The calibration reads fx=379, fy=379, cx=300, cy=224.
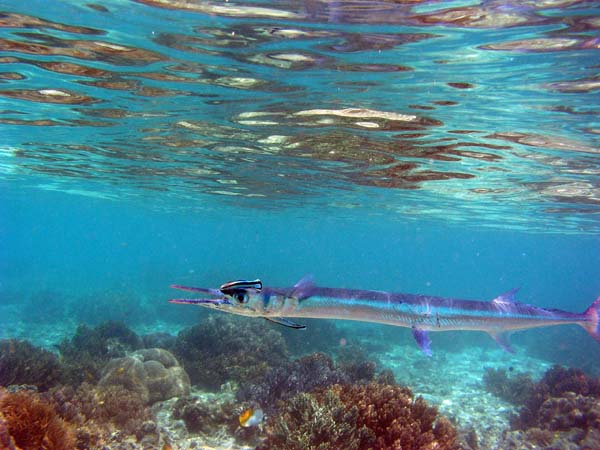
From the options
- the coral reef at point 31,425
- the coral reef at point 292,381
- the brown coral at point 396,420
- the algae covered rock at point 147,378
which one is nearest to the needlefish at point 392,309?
the brown coral at point 396,420

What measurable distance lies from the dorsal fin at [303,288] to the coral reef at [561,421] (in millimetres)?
8414

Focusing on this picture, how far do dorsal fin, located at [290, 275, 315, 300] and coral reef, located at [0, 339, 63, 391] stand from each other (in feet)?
28.4

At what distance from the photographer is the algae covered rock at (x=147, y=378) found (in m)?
10.0

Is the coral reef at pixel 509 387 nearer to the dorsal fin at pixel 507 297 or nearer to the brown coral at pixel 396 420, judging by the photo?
the brown coral at pixel 396 420

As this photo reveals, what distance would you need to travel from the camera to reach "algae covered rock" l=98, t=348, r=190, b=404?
10047 millimetres

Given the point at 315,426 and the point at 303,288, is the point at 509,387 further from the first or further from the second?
the point at 303,288

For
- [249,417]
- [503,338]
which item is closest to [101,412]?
[249,417]

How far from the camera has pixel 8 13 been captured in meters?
7.24

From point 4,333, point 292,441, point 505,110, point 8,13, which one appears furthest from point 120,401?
point 4,333

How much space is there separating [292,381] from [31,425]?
6.09m

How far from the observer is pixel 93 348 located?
53.2 ft

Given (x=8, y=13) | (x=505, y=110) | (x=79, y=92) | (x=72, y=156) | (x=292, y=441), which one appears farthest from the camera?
(x=72, y=156)

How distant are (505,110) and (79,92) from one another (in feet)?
39.9

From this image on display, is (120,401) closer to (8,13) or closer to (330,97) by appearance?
(8,13)
